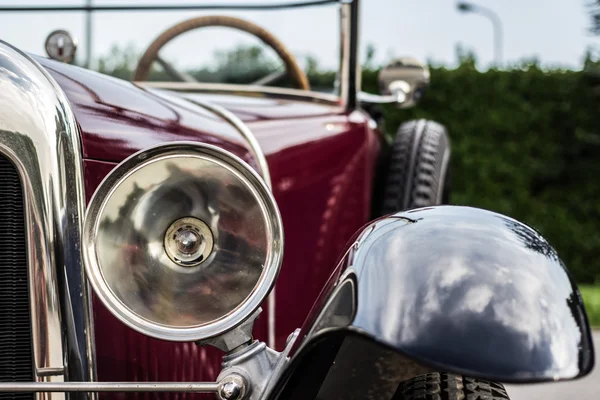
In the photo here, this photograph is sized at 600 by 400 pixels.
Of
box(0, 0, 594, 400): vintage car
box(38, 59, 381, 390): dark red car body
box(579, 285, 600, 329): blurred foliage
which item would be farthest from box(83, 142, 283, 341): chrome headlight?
box(579, 285, 600, 329): blurred foliage

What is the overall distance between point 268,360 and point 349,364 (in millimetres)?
148

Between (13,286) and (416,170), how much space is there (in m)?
1.72

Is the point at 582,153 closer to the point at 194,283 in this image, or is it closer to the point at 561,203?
the point at 561,203

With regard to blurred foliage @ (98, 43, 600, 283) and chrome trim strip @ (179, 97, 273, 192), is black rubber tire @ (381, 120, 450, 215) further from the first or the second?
blurred foliage @ (98, 43, 600, 283)

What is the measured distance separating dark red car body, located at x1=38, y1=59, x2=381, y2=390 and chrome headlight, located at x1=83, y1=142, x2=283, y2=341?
0.24m

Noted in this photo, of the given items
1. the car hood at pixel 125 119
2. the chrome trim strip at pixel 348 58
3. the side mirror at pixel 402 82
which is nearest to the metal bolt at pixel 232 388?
the car hood at pixel 125 119

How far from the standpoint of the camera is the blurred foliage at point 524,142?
8.70 meters

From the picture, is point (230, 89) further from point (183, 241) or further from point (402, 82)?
point (183, 241)

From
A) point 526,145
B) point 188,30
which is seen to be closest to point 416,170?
point 188,30

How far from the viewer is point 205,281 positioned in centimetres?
129

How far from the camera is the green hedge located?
8.70 metres

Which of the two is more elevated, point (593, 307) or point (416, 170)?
point (416, 170)

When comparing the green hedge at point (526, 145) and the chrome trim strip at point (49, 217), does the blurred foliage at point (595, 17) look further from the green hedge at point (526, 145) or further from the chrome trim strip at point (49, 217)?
the chrome trim strip at point (49, 217)

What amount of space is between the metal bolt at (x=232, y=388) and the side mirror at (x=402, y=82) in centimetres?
189
